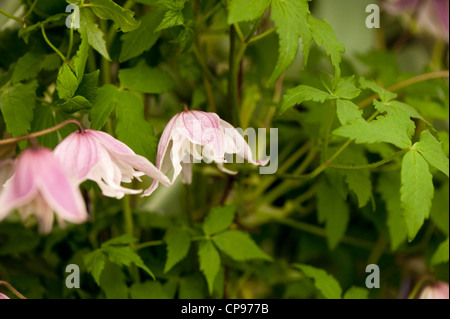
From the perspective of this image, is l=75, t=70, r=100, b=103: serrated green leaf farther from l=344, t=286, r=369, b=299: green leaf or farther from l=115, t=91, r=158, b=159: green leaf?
l=344, t=286, r=369, b=299: green leaf

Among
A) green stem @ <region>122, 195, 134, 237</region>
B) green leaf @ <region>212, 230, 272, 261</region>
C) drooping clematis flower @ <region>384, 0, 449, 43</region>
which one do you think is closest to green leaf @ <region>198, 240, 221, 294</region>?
green leaf @ <region>212, 230, 272, 261</region>

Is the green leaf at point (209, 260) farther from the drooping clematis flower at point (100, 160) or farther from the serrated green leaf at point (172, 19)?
the serrated green leaf at point (172, 19)

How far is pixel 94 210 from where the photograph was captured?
0.77 m

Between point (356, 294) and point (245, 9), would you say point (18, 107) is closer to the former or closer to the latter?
point (245, 9)

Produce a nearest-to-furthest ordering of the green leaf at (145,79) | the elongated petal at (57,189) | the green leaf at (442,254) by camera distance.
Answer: the elongated petal at (57,189) → the green leaf at (145,79) → the green leaf at (442,254)

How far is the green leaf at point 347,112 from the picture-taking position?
1.69ft

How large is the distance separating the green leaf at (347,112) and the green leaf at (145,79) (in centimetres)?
22

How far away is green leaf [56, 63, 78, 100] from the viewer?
0.49 metres

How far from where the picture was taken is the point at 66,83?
50 cm

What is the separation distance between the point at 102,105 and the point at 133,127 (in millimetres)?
43

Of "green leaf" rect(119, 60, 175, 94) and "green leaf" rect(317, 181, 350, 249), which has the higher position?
"green leaf" rect(119, 60, 175, 94)

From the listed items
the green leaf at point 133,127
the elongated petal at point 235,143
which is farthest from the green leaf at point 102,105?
the elongated petal at point 235,143

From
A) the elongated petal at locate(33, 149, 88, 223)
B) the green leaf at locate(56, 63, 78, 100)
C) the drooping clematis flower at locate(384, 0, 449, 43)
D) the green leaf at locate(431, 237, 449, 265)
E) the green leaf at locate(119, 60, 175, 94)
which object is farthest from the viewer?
the drooping clematis flower at locate(384, 0, 449, 43)

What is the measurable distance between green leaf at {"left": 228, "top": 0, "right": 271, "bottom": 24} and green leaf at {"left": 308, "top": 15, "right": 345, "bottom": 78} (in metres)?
0.07
